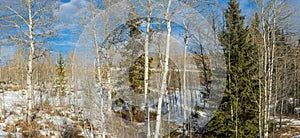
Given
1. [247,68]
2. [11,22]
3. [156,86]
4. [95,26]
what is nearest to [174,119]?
[156,86]

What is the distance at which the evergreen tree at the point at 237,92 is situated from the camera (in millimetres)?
10844

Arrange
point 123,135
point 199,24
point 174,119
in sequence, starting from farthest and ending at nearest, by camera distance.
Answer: point 174,119
point 123,135
point 199,24

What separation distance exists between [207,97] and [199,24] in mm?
4125

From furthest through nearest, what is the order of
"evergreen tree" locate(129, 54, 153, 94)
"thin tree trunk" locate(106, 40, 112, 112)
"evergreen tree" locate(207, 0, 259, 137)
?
"evergreen tree" locate(207, 0, 259, 137), "evergreen tree" locate(129, 54, 153, 94), "thin tree trunk" locate(106, 40, 112, 112)

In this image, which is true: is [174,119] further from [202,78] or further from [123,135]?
[123,135]

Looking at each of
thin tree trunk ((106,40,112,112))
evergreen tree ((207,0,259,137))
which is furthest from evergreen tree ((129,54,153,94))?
evergreen tree ((207,0,259,137))

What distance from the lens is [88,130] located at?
1070cm

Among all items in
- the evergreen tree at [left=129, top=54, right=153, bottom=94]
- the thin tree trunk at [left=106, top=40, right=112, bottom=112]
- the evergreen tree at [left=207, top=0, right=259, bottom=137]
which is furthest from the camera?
the evergreen tree at [left=207, top=0, right=259, bottom=137]

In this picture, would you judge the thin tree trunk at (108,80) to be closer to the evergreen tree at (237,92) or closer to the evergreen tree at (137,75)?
the evergreen tree at (137,75)

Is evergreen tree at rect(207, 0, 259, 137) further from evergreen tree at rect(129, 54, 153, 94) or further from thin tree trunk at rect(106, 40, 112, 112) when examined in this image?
thin tree trunk at rect(106, 40, 112, 112)

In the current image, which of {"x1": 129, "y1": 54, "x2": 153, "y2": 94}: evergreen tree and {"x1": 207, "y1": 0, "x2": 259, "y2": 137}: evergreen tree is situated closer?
{"x1": 129, "y1": 54, "x2": 153, "y2": 94}: evergreen tree

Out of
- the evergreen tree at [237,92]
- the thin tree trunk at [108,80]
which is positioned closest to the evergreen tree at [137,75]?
the thin tree trunk at [108,80]

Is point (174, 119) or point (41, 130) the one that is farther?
point (174, 119)

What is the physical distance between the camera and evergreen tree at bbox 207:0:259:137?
35.6 ft
